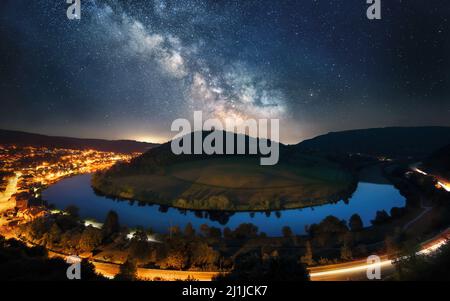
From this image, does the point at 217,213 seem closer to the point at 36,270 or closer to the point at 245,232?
the point at 245,232

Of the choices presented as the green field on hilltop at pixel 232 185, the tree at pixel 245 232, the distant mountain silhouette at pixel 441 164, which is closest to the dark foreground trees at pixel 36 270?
the tree at pixel 245 232

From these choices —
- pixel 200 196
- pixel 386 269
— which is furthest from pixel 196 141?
pixel 386 269

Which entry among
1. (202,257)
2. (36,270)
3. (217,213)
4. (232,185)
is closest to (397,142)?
(232,185)

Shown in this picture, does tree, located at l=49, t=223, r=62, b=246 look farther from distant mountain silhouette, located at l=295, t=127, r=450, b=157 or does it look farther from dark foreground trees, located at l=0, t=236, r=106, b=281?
distant mountain silhouette, located at l=295, t=127, r=450, b=157

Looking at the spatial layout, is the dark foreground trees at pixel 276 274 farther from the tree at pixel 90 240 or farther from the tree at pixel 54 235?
the tree at pixel 54 235

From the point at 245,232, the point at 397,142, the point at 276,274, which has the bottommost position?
the point at 245,232

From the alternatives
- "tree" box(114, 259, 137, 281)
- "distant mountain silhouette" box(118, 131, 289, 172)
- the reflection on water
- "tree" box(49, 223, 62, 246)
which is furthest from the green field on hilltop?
"tree" box(114, 259, 137, 281)
